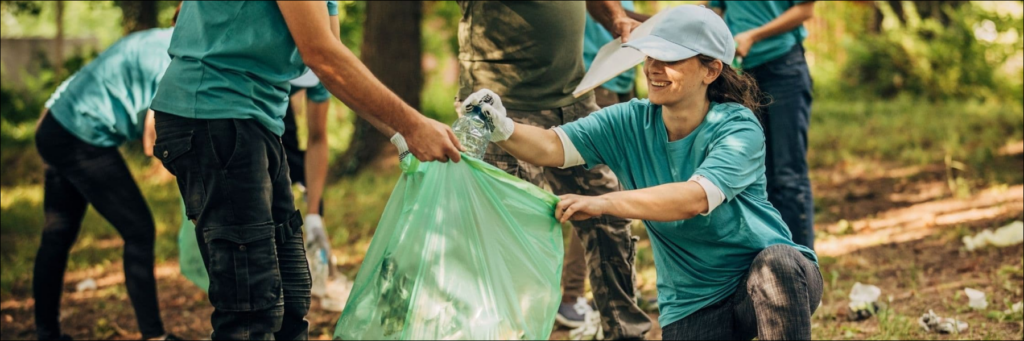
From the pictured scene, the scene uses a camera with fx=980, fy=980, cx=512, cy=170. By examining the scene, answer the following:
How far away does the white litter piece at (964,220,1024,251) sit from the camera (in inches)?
194

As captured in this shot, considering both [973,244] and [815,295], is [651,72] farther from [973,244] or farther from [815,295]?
[973,244]

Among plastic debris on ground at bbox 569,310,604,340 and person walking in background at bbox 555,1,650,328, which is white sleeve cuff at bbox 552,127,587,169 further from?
plastic debris on ground at bbox 569,310,604,340

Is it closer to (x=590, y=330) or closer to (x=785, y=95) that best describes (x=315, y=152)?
(x=590, y=330)

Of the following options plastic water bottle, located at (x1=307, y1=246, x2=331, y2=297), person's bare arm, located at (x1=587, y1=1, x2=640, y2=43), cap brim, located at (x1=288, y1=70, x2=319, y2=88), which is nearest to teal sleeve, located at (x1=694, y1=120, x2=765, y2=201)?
person's bare arm, located at (x1=587, y1=1, x2=640, y2=43)

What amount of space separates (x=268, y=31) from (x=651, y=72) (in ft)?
3.39

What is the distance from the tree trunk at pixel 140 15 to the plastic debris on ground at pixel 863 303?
600cm

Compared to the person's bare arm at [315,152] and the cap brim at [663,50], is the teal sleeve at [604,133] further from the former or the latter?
the person's bare arm at [315,152]

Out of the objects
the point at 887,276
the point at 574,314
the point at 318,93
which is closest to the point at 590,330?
the point at 574,314

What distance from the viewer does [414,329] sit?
2285 mm

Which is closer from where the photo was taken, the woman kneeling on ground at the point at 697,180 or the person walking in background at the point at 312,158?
the woman kneeling on ground at the point at 697,180

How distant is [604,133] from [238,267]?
3.61 ft

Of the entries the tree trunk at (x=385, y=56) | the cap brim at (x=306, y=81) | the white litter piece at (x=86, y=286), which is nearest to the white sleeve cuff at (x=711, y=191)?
the cap brim at (x=306, y=81)

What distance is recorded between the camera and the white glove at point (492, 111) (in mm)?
2637

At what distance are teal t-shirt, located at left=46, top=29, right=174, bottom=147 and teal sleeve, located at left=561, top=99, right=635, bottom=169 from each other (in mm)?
1780
